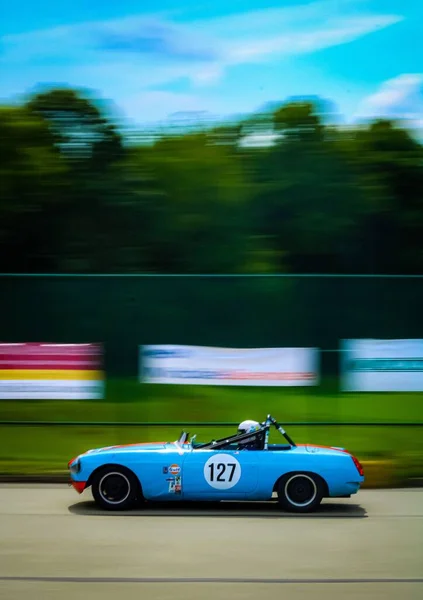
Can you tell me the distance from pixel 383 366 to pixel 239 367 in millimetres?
1907

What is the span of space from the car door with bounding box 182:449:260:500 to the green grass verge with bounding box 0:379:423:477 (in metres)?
2.63

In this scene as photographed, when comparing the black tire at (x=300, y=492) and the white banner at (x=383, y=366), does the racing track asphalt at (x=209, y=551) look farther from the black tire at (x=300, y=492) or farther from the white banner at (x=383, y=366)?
the white banner at (x=383, y=366)

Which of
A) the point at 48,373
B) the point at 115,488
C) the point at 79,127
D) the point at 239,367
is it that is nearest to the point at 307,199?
the point at 79,127

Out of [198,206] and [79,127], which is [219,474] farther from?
[79,127]

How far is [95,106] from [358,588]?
853 inches

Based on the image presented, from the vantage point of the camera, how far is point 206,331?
12.2 metres

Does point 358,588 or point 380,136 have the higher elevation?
point 380,136

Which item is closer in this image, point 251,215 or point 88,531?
point 88,531

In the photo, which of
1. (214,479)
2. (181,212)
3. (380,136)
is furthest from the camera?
(380,136)

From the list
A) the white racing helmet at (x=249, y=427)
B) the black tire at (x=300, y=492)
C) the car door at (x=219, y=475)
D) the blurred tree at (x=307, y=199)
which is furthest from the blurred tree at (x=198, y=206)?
the black tire at (x=300, y=492)

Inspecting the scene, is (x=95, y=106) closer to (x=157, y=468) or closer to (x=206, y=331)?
(x=206, y=331)

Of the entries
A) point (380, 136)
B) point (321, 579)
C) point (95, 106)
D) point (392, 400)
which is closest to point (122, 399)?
point (392, 400)

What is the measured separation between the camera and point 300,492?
9273 mm

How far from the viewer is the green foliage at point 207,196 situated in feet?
69.0
